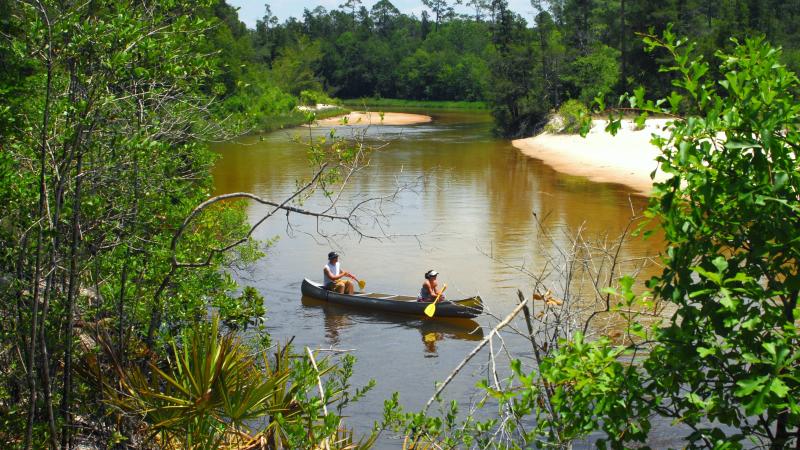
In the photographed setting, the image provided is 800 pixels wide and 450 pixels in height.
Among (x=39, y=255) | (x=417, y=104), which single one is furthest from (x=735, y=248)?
(x=417, y=104)

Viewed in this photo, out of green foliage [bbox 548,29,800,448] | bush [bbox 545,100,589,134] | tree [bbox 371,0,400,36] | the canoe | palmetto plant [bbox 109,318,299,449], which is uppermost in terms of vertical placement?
tree [bbox 371,0,400,36]

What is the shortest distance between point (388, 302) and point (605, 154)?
2357cm

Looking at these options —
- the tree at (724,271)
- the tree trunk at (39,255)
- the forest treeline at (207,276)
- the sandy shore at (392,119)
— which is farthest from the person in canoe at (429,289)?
the sandy shore at (392,119)

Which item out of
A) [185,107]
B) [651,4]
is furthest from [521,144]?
[185,107]

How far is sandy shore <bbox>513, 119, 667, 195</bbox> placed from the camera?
3222 centimetres

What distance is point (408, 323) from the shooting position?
52.9ft

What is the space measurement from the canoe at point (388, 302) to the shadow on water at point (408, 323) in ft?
0.41

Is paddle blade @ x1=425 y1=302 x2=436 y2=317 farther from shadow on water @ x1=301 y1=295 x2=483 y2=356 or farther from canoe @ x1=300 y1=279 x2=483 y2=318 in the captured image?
shadow on water @ x1=301 y1=295 x2=483 y2=356

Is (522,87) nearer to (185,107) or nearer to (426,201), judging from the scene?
(426,201)

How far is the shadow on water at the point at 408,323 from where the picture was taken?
15.4 m

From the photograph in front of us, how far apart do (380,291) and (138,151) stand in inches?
464

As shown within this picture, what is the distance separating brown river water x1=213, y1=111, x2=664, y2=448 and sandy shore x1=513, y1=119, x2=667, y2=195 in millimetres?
1095

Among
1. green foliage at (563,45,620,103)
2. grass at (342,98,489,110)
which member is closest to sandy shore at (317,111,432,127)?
grass at (342,98,489,110)

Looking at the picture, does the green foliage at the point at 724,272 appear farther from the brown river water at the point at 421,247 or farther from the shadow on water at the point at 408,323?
the shadow on water at the point at 408,323
